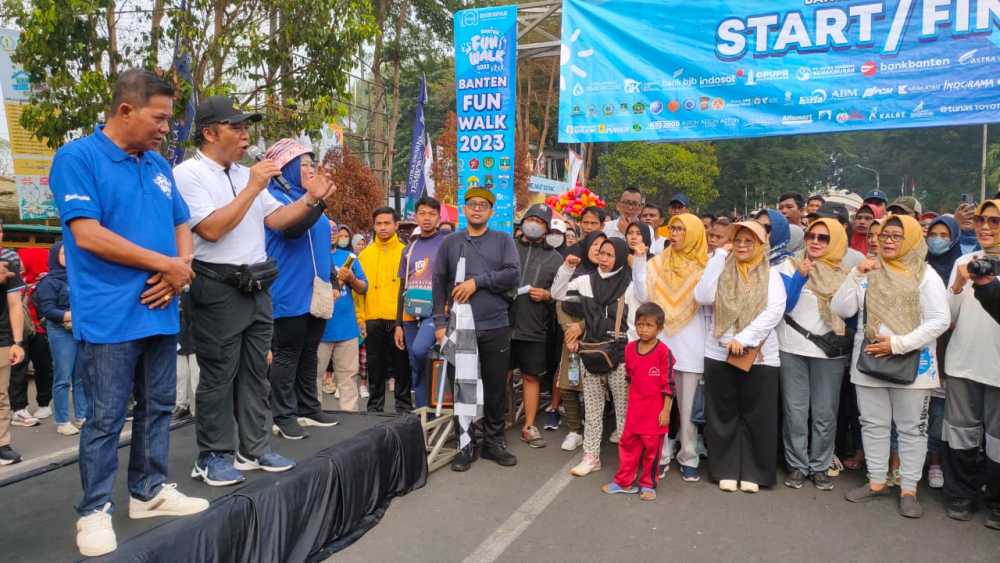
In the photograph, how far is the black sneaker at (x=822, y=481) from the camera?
4.86m

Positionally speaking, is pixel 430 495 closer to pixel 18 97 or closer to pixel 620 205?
pixel 620 205

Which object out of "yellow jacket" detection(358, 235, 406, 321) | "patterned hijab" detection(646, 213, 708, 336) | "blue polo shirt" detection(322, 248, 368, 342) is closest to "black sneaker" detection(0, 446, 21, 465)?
"blue polo shirt" detection(322, 248, 368, 342)

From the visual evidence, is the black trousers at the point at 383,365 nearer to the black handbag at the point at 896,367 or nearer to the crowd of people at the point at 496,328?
the crowd of people at the point at 496,328

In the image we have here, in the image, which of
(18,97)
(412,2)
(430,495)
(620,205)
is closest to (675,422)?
(430,495)

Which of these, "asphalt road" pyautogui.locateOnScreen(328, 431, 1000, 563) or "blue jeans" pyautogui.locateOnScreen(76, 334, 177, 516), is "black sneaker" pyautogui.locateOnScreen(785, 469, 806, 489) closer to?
"asphalt road" pyautogui.locateOnScreen(328, 431, 1000, 563)

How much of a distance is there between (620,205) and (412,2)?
17595 mm

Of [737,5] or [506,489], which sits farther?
[737,5]

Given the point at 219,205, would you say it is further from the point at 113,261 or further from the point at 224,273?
the point at 113,261

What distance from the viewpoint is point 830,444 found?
4906 millimetres

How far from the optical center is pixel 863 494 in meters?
4.65

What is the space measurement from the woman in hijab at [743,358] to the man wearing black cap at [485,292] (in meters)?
1.41

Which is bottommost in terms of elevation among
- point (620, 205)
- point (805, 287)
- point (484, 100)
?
point (805, 287)

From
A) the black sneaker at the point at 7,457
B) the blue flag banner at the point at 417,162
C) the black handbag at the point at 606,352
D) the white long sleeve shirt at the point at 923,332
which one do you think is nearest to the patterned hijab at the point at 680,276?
the black handbag at the point at 606,352

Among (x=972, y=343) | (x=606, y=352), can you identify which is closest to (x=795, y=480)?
(x=972, y=343)
